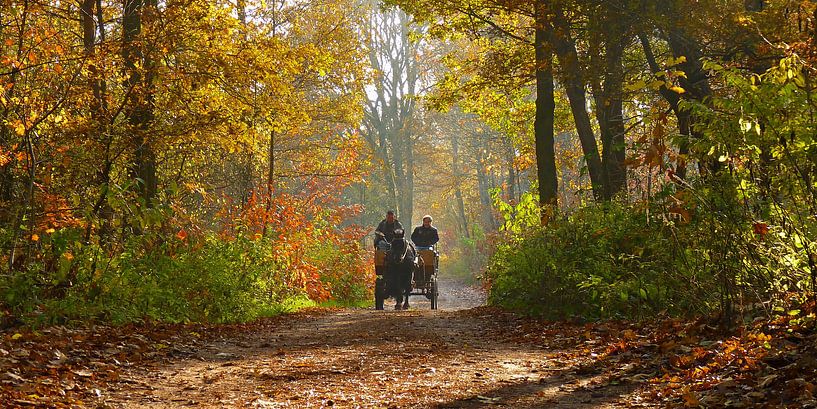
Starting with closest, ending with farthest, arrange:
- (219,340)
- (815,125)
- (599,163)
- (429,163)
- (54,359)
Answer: (815,125), (54,359), (219,340), (599,163), (429,163)

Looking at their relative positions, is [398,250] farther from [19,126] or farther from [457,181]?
[457,181]

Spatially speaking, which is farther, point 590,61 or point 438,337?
point 590,61

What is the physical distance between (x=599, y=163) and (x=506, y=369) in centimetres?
1037

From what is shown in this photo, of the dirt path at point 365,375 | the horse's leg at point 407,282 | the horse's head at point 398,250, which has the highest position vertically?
the horse's head at point 398,250

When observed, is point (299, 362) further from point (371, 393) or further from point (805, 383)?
point (805, 383)

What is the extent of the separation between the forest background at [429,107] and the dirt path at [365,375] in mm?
1492

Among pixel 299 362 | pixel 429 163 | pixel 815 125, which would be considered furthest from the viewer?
pixel 429 163

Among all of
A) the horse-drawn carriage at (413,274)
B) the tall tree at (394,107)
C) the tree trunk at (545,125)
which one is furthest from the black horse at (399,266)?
the tall tree at (394,107)

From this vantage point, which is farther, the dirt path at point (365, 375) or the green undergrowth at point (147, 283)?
the green undergrowth at point (147, 283)

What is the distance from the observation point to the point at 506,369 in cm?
707

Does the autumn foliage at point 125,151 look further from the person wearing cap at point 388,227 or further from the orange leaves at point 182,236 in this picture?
the person wearing cap at point 388,227

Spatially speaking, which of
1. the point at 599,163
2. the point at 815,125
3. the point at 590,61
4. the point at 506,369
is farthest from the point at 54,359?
the point at 599,163

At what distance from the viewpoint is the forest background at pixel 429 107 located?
6223 millimetres

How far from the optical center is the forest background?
622 centimetres
